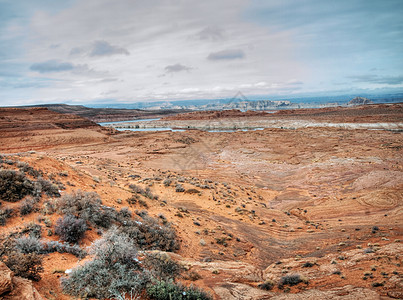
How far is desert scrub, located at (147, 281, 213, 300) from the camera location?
5105mm

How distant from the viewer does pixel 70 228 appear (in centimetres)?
707

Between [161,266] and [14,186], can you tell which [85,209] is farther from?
[161,266]

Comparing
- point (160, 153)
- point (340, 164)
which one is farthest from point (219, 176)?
point (160, 153)

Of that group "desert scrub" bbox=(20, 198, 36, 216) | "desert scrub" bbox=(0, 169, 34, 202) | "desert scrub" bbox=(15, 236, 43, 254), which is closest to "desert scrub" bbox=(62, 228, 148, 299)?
"desert scrub" bbox=(15, 236, 43, 254)

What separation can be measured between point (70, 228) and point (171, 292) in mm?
3842

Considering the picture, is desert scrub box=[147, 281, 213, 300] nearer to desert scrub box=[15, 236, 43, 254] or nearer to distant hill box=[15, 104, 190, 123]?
desert scrub box=[15, 236, 43, 254]

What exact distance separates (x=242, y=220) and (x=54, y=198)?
8.94 metres

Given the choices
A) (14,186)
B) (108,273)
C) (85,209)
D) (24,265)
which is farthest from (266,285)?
(14,186)

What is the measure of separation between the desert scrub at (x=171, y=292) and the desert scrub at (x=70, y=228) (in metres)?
3.26

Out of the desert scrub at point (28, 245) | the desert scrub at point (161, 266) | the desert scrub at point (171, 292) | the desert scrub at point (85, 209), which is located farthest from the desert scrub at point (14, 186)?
the desert scrub at point (171, 292)

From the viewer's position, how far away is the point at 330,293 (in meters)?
5.77

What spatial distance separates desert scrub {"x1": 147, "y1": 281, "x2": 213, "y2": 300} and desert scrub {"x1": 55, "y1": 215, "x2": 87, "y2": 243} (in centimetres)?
326

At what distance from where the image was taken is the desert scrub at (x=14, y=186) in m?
7.85

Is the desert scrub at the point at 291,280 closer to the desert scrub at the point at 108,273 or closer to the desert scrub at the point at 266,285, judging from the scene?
the desert scrub at the point at 266,285
